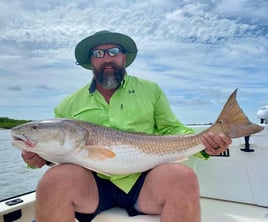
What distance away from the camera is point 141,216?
5.31ft

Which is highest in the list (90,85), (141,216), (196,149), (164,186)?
(90,85)

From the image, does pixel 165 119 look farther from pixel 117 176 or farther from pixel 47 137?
pixel 47 137

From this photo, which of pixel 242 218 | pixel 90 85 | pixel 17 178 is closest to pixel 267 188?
pixel 242 218

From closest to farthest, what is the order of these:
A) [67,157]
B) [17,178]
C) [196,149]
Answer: [67,157]
[196,149]
[17,178]

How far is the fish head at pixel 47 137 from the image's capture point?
1.52m

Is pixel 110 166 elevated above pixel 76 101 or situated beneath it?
situated beneath

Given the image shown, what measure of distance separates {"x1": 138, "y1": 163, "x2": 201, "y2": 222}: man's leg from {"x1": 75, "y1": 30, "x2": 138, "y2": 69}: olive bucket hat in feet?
3.28

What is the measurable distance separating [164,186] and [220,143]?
0.40 m

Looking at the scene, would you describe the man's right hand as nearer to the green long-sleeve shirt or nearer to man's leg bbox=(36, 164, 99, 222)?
man's leg bbox=(36, 164, 99, 222)

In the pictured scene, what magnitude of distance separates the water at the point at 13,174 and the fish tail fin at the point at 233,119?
141 centimetres

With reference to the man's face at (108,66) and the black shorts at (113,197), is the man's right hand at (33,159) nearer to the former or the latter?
the black shorts at (113,197)

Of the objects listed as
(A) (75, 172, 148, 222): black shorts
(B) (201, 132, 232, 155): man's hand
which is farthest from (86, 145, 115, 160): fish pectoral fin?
(B) (201, 132, 232, 155): man's hand

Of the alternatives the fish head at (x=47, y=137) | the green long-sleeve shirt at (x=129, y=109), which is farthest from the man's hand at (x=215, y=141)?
the fish head at (x=47, y=137)

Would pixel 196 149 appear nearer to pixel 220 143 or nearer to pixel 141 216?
pixel 220 143
